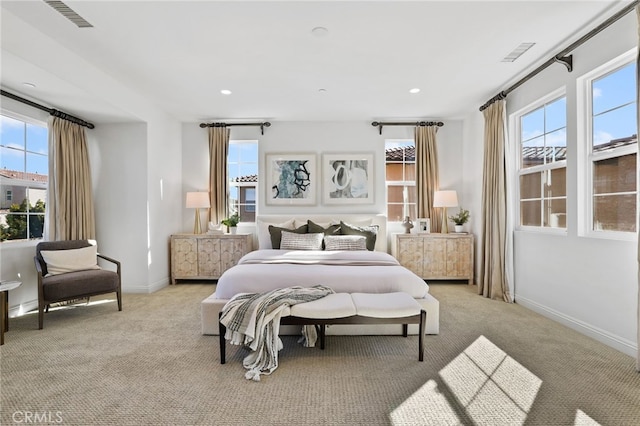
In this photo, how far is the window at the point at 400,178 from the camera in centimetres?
570

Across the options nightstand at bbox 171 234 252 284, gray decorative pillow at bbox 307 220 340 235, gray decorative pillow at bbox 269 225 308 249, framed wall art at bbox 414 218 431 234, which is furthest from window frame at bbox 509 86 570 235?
nightstand at bbox 171 234 252 284

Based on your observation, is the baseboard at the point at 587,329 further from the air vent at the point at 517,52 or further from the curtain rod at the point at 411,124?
the curtain rod at the point at 411,124

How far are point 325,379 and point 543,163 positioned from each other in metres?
3.46

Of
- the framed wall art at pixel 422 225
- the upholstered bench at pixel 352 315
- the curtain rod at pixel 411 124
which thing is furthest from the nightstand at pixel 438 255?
the upholstered bench at pixel 352 315

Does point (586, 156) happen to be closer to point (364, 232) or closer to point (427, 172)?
point (427, 172)

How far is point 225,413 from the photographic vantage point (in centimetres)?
188

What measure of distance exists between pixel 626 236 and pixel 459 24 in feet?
7.36

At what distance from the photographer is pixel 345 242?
4469mm

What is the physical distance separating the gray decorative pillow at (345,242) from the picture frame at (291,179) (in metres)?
1.24

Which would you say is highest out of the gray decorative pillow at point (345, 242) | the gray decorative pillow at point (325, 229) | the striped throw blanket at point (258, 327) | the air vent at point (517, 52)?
the air vent at point (517, 52)

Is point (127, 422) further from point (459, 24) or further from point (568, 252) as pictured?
point (568, 252)

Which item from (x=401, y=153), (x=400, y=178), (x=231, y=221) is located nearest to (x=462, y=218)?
(x=400, y=178)

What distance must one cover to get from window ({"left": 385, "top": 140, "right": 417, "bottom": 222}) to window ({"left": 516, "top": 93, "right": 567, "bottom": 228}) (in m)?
1.77

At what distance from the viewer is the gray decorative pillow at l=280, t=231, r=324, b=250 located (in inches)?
177
